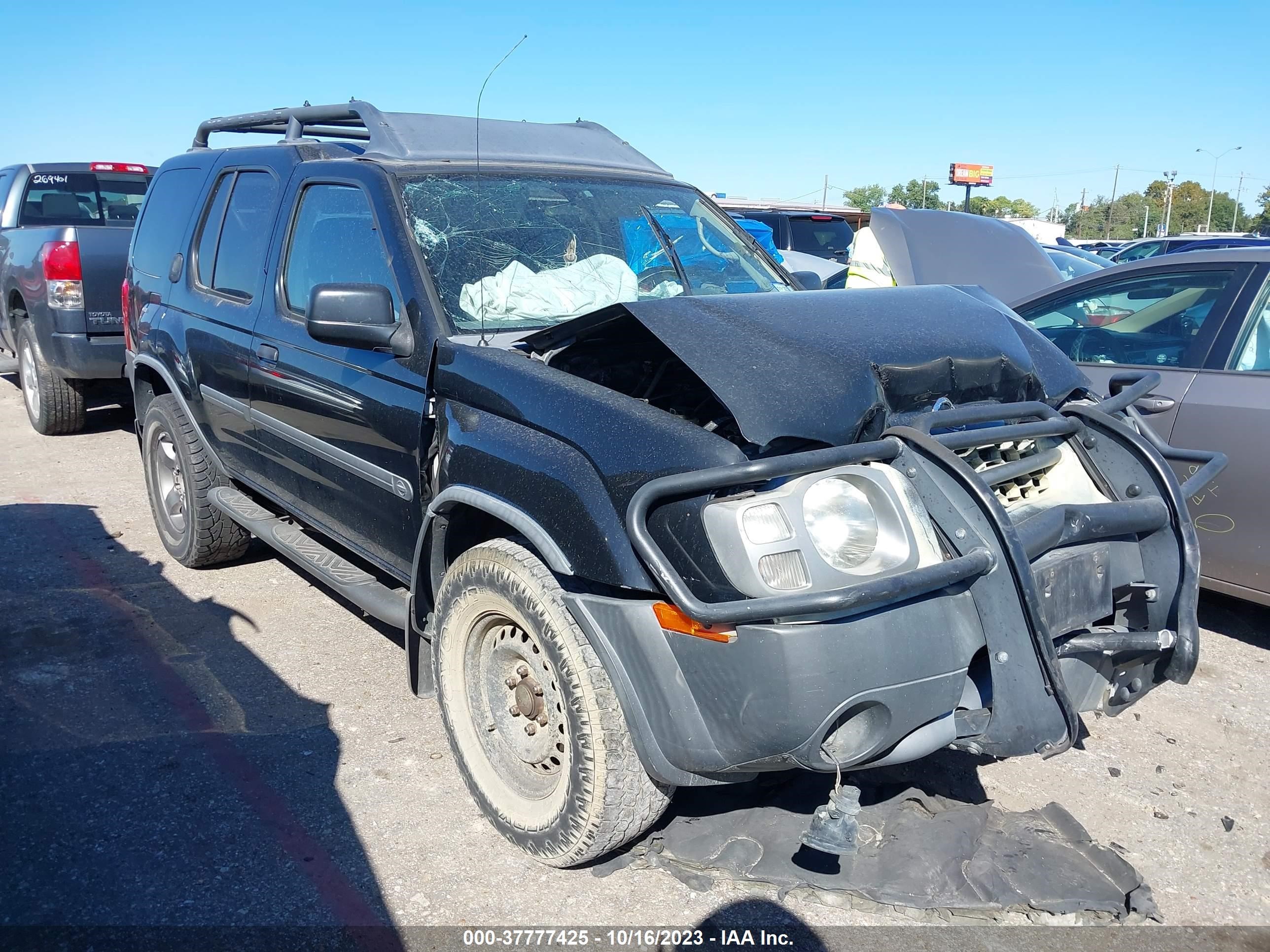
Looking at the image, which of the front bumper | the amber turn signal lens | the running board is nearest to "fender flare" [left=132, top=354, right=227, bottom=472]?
the running board

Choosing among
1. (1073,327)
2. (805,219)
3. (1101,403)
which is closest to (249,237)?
(1101,403)

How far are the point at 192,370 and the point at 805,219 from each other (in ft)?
37.9

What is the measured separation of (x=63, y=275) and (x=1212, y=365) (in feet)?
25.0

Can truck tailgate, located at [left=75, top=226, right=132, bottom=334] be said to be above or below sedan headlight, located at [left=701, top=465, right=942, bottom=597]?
above

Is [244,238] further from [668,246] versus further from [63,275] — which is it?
[63,275]

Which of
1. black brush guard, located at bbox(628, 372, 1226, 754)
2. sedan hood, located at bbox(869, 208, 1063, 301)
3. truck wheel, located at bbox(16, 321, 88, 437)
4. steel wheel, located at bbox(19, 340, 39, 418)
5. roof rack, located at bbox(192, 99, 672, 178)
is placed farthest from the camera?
steel wheel, located at bbox(19, 340, 39, 418)

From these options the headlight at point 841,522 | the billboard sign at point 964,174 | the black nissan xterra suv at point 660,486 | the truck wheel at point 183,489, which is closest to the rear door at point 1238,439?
the black nissan xterra suv at point 660,486

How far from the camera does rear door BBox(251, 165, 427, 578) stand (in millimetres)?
3383

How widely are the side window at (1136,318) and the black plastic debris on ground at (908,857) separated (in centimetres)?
244

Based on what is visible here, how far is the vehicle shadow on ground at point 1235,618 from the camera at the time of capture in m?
4.66

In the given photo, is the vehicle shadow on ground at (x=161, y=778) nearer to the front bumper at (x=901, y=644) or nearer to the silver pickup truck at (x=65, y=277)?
the front bumper at (x=901, y=644)

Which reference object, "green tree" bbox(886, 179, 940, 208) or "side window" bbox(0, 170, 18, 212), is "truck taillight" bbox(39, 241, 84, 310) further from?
"green tree" bbox(886, 179, 940, 208)

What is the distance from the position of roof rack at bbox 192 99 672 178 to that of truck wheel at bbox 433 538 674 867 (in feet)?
5.67

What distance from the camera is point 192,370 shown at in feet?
15.9
